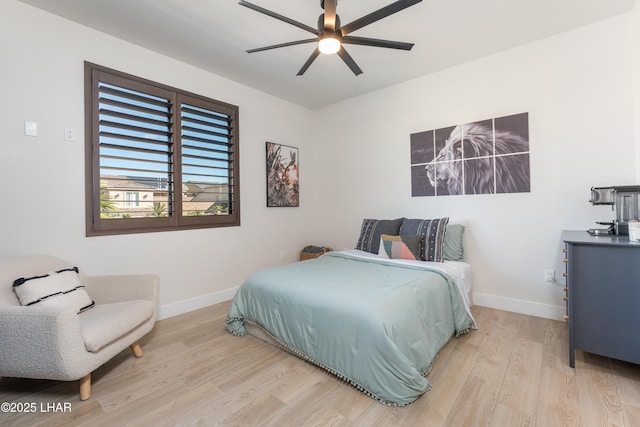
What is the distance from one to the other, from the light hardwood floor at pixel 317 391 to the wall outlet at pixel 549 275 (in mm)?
565

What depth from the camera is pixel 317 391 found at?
5.73 feet

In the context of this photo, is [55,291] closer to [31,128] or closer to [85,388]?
[85,388]

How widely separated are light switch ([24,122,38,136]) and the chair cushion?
142 cm

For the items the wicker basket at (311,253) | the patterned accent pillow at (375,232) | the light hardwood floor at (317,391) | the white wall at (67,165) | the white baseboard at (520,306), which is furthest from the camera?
the wicker basket at (311,253)

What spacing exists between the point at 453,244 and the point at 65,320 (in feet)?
10.4

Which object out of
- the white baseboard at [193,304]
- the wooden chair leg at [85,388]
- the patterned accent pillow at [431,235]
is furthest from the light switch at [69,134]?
the patterned accent pillow at [431,235]

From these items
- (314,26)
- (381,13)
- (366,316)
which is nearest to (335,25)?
(381,13)

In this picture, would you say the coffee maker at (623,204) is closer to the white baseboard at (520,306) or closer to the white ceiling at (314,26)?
the white baseboard at (520,306)

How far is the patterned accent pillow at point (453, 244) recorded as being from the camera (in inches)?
119

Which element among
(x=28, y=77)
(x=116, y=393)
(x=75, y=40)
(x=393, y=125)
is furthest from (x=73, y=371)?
(x=393, y=125)

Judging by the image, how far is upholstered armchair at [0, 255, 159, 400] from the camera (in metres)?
1.54

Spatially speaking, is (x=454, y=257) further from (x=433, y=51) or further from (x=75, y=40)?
(x=75, y=40)

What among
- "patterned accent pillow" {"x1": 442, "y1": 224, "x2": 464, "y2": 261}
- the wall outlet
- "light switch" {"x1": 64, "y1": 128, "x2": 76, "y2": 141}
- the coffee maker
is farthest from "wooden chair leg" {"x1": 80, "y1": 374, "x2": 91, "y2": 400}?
the wall outlet

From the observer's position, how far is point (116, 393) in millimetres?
1737
